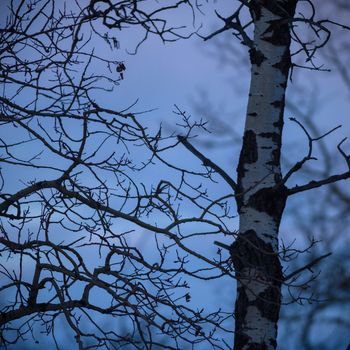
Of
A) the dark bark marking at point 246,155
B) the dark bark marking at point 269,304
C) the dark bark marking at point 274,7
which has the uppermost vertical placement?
the dark bark marking at point 274,7

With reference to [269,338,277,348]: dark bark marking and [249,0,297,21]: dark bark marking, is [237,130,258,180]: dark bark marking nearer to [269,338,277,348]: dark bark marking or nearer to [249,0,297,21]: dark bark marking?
[249,0,297,21]: dark bark marking

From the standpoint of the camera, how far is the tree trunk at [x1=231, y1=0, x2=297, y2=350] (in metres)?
4.92

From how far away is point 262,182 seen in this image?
516 centimetres

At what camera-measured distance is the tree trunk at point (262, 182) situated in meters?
4.92

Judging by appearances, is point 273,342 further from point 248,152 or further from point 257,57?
point 257,57

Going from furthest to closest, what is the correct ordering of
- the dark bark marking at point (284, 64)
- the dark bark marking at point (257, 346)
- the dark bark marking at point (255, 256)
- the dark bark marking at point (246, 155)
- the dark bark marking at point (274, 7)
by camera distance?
the dark bark marking at point (274, 7) → the dark bark marking at point (284, 64) → the dark bark marking at point (246, 155) → the dark bark marking at point (255, 256) → the dark bark marking at point (257, 346)

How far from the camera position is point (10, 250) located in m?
5.14

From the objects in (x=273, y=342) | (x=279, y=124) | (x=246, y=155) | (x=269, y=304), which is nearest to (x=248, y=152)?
(x=246, y=155)

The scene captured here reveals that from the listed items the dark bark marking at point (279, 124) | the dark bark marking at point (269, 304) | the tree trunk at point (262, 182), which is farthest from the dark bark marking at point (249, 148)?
the dark bark marking at point (269, 304)

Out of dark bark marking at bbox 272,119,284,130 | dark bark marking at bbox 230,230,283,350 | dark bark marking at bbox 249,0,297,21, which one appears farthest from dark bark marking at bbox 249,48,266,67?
dark bark marking at bbox 230,230,283,350

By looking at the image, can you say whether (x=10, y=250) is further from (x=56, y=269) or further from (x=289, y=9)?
(x=289, y=9)

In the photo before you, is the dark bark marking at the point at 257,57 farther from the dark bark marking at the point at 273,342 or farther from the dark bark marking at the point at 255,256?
the dark bark marking at the point at 273,342

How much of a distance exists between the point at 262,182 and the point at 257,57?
44.0 inches

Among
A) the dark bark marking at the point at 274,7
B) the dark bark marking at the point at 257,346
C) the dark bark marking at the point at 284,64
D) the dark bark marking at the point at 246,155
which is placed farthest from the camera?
the dark bark marking at the point at 274,7
